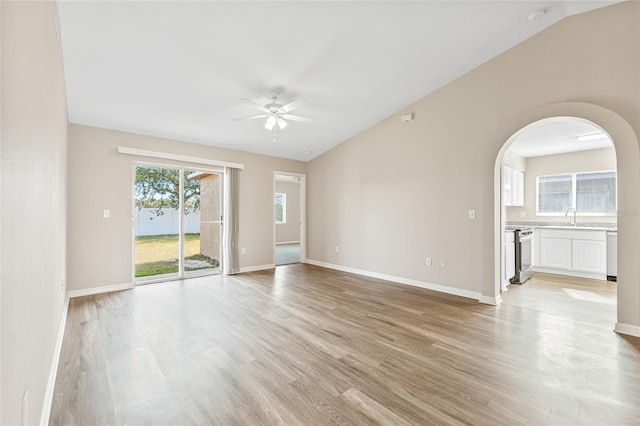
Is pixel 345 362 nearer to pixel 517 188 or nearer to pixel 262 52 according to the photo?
pixel 262 52

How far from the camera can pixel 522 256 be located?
4.84m

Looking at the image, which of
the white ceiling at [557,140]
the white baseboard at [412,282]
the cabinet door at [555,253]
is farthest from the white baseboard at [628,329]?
the cabinet door at [555,253]

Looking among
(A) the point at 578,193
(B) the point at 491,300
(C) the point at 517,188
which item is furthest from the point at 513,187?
(B) the point at 491,300

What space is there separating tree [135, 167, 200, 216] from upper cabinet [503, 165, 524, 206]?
6.23 m

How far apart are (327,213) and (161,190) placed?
3408 mm

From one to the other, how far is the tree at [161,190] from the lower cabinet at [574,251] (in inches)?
275

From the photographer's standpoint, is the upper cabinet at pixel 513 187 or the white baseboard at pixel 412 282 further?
the upper cabinet at pixel 513 187

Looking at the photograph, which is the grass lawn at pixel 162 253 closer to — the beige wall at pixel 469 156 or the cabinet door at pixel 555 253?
the beige wall at pixel 469 156

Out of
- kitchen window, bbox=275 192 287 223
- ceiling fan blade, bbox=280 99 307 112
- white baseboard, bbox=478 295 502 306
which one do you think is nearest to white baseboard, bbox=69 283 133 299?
ceiling fan blade, bbox=280 99 307 112

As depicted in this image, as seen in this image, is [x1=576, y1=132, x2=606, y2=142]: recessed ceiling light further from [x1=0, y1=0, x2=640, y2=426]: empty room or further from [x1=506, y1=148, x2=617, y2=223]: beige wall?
[x1=506, y1=148, x2=617, y2=223]: beige wall

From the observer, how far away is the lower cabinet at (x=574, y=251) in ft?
16.1

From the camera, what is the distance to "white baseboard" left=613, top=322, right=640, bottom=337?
2.78 m

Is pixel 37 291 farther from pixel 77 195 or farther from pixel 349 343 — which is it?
pixel 77 195

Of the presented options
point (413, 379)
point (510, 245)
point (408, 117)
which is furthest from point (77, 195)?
point (510, 245)
